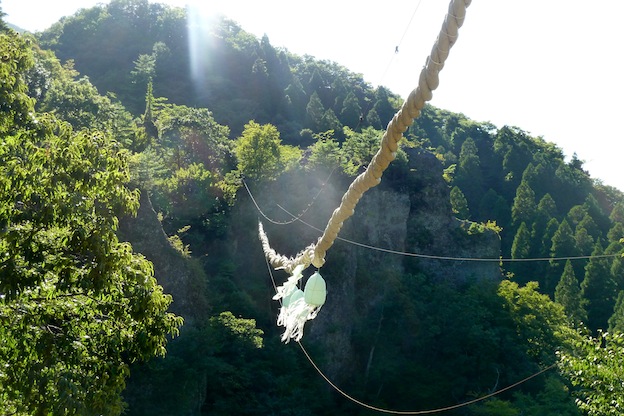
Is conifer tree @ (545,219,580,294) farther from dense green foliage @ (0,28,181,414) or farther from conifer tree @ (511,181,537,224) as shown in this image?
dense green foliage @ (0,28,181,414)

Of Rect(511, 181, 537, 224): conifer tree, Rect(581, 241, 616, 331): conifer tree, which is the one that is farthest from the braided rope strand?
Rect(511, 181, 537, 224): conifer tree

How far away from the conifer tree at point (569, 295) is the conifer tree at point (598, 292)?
1106 mm

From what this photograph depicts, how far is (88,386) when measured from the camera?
A: 4.96m

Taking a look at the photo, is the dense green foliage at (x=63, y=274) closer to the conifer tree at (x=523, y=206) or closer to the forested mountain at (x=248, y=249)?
the forested mountain at (x=248, y=249)

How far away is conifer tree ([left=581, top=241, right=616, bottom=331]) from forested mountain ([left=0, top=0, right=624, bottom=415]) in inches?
3.8

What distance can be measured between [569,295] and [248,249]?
21066mm

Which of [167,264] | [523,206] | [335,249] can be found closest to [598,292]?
[523,206]

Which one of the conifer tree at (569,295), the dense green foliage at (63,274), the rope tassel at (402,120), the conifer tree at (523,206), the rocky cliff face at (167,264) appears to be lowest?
the conifer tree at (569,295)

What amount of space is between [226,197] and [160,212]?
3.35 metres

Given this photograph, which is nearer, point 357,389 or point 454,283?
point 357,389

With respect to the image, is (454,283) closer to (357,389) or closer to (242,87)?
(357,389)

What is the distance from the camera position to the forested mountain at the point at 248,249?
4.99 metres

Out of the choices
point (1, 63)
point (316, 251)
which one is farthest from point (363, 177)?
point (1, 63)

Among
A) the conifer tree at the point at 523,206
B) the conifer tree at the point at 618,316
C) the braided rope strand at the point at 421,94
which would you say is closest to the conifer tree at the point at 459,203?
the conifer tree at the point at 523,206
